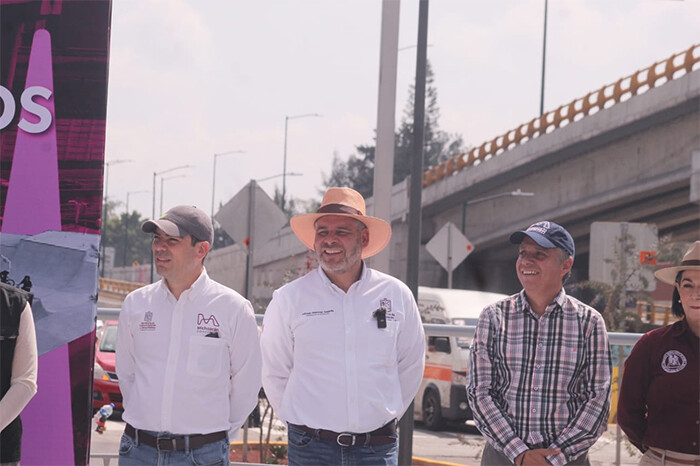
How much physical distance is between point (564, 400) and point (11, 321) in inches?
101

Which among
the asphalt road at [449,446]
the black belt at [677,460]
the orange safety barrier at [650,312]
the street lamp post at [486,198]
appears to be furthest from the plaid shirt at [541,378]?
the street lamp post at [486,198]

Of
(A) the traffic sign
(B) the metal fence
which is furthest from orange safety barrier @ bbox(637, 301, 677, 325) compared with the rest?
(B) the metal fence

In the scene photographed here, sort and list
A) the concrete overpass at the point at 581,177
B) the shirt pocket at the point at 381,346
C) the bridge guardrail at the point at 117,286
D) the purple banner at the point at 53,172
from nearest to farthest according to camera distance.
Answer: the shirt pocket at the point at 381,346
the purple banner at the point at 53,172
the concrete overpass at the point at 581,177
the bridge guardrail at the point at 117,286

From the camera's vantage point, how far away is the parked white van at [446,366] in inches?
551

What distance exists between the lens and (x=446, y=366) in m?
14.5

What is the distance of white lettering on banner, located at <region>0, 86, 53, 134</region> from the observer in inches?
203

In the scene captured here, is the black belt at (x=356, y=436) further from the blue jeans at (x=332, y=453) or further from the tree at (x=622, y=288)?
the tree at (x=622, y=288)

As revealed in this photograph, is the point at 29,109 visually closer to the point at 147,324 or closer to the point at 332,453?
the point at 147,324

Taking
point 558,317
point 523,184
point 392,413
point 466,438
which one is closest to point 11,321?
point 392,413

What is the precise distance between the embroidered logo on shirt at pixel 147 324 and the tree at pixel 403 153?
96.8 meters

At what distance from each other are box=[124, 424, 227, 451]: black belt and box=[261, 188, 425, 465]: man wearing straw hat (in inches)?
16.7

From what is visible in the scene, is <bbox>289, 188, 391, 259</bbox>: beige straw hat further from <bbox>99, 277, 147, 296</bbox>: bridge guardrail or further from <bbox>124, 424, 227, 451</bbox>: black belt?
<bbox>99, 277, 147, 296</bbox>: bridge guardrail

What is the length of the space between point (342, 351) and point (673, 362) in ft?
5.29

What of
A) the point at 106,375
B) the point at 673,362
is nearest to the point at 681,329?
the point at 673,362
